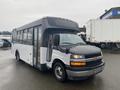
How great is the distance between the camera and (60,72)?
5762 mm

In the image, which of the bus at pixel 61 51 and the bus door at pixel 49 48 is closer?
the bus at pixel 61 51

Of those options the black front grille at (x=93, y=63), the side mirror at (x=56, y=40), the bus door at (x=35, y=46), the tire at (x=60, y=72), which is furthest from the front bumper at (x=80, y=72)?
the bus door at (x=35, y=46)

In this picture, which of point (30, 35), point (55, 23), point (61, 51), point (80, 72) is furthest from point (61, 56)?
point (30, 35)

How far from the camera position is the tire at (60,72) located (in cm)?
550

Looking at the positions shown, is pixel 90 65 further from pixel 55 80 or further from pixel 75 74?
pixel 55 80

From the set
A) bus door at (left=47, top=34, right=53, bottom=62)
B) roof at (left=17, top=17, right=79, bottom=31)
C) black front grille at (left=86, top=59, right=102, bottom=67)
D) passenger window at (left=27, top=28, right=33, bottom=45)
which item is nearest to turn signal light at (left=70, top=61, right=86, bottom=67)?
black front grille at (left=86, top=59, right=102, bottom=67)

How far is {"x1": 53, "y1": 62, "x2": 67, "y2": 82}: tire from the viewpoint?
18.0ft

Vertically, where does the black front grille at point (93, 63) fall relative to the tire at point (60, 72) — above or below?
above

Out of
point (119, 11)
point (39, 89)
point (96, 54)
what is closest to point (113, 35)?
point (96, 54)

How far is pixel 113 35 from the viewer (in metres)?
17.4

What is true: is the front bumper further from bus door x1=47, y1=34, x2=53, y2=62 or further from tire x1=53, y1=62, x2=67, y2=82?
bus door x1=47, y1=34, x2=53, y2=62

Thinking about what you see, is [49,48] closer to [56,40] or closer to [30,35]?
[56,40]

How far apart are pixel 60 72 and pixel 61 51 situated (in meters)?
0.91

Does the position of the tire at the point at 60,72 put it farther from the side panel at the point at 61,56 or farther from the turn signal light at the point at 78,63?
the turn signal light at the point at 78,63
